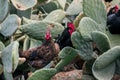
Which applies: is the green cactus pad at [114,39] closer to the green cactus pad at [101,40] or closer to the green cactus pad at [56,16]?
the green cactus pad at [101,40]

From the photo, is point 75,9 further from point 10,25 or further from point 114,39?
point 114,39

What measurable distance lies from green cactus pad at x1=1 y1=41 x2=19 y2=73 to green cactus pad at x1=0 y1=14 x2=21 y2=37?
0.42ft

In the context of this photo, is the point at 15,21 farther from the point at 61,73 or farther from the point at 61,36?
the point at 61,73

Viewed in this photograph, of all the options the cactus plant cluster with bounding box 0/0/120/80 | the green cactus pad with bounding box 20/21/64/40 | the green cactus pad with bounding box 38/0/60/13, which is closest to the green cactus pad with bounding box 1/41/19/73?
the cactus plant cluster with bounding box 0/0/120/80

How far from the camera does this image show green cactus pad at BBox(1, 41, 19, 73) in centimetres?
122

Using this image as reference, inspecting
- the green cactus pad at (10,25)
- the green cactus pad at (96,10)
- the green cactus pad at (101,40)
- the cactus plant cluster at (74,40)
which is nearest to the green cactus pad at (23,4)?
the cactus plant cluster at (74,40)

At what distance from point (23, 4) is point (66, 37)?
363 mm

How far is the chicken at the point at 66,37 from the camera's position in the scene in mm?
1271

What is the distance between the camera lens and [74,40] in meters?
1.14

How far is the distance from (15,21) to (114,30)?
1.29ft

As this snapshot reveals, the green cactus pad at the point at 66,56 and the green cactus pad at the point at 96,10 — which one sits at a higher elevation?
the green cactus pad at the point at 96,10

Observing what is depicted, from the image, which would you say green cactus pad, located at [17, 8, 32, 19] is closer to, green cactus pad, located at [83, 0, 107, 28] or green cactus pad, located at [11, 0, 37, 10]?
green cactus pad, located at [11, 0, 37, 10]

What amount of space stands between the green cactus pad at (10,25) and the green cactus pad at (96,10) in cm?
30

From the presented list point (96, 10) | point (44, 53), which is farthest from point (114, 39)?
point (44, 53)
